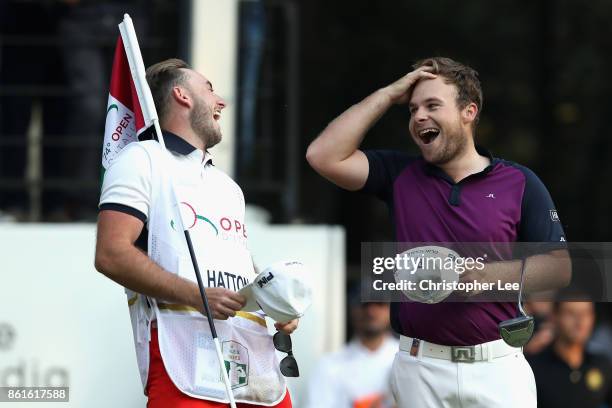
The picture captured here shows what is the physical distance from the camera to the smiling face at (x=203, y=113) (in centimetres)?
510

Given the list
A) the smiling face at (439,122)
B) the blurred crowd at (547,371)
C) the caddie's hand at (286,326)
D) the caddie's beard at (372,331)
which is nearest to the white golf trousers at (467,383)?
the caddie's hand at (286,326)

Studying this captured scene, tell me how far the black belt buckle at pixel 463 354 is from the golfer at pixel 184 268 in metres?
0.61

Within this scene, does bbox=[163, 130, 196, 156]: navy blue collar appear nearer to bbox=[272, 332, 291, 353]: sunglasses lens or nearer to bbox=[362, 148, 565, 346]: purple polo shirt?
bbox=[272, 332, 291, 353]: sunglasses lens

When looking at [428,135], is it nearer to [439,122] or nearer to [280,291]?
[439,122]

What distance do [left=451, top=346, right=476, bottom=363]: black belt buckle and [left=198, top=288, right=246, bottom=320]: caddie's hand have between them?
901mm

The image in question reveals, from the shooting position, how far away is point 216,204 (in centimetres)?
499

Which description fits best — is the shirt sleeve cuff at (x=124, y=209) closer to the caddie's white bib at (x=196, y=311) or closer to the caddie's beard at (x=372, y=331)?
the caddie's white bib at (x=196, y=311)

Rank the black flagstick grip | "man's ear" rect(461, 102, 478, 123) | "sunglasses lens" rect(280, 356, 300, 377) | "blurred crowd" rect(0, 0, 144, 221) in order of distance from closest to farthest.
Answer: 1. the black flagstick grip
2. "sunglasses lens" rect(280, 356, 300, 377)
3. "man's ear" rect(461, 102, 478, 123)
4. "blurred crowd" rect(0, 0, 144, 221)

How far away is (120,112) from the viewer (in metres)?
5.27

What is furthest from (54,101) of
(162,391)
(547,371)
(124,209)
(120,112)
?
(162,391)

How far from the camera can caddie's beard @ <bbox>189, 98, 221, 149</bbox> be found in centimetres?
510

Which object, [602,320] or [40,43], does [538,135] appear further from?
[40,43]

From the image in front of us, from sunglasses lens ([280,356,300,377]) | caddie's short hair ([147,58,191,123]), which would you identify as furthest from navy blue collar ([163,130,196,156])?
sunglasses lens ([280,356,300,377])

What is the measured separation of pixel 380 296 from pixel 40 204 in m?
3.74
